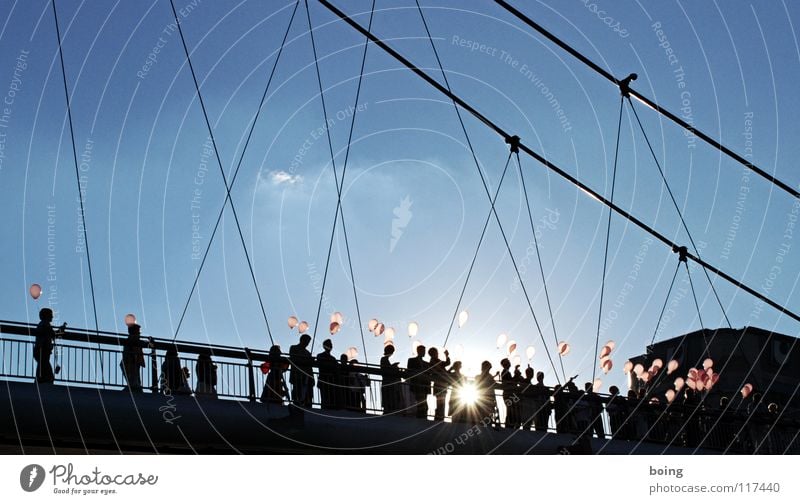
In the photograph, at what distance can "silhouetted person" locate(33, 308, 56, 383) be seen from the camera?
57.5 feet

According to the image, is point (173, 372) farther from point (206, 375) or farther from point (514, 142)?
point (514, 142)

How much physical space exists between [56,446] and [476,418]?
8.44 metres

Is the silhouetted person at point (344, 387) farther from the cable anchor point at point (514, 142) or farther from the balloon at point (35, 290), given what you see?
the cable anchor point at point (514, 142)

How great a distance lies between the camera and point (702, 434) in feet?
89.6

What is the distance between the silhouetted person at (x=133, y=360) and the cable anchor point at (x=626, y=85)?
13.4m

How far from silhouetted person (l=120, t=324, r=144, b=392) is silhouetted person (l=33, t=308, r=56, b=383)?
3.96 feet

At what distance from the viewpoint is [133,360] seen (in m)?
18.7

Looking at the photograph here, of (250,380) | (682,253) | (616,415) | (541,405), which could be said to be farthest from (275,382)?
(682,253)

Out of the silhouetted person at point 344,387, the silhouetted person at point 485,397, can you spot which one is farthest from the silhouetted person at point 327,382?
the silhouetted person at point 485,397

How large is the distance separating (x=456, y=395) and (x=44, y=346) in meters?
8.16

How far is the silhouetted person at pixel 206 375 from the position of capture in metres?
19.3

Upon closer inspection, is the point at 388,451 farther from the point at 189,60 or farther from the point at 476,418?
the point at 189,60

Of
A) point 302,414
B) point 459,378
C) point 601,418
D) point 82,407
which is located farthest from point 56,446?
point 601,418
